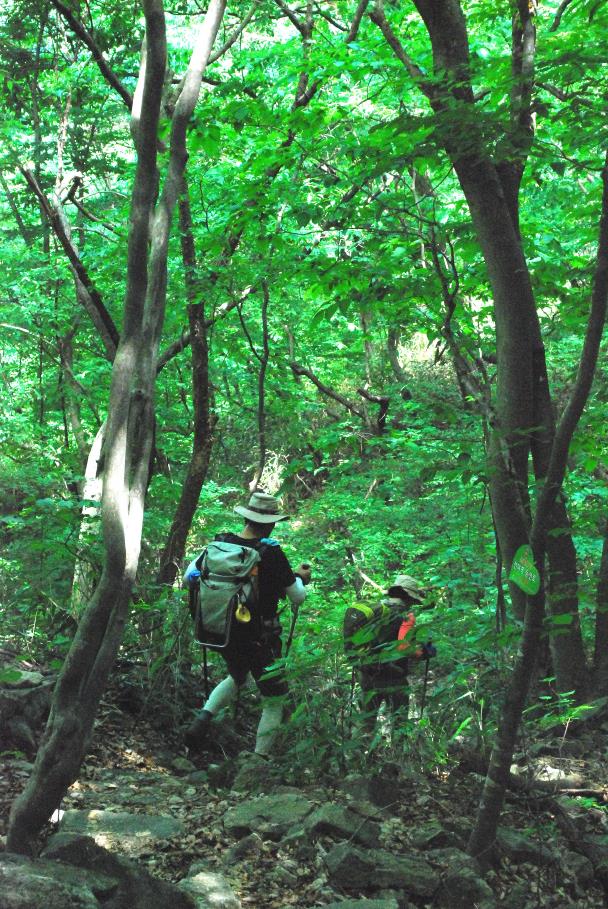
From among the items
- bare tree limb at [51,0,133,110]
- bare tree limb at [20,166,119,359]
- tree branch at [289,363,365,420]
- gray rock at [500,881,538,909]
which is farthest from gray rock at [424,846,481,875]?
tree branch at [289,363,365,420]

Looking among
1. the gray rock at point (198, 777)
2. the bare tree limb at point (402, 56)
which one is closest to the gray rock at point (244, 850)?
the gray rock at point (198, 777)

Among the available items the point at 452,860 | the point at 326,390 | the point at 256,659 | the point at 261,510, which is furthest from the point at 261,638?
the point at 326,390

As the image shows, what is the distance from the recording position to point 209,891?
3.02 meters

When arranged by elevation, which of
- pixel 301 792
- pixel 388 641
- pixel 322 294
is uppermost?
pixel 322 294

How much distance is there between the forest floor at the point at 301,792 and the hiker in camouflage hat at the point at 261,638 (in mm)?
287

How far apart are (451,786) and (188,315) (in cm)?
509

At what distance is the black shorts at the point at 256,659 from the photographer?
509 centimetres

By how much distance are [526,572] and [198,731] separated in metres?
3.03

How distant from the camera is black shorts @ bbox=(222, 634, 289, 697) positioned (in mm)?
5094

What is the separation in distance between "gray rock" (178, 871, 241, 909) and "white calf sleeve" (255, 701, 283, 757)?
175 cm

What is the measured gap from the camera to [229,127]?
355 inches

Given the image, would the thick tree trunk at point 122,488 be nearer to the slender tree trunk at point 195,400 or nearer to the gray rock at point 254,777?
the gray rock at point 254,777

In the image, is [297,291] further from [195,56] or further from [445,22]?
[195,56]

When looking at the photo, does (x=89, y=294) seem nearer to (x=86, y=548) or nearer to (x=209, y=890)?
(x=86, y=548)
